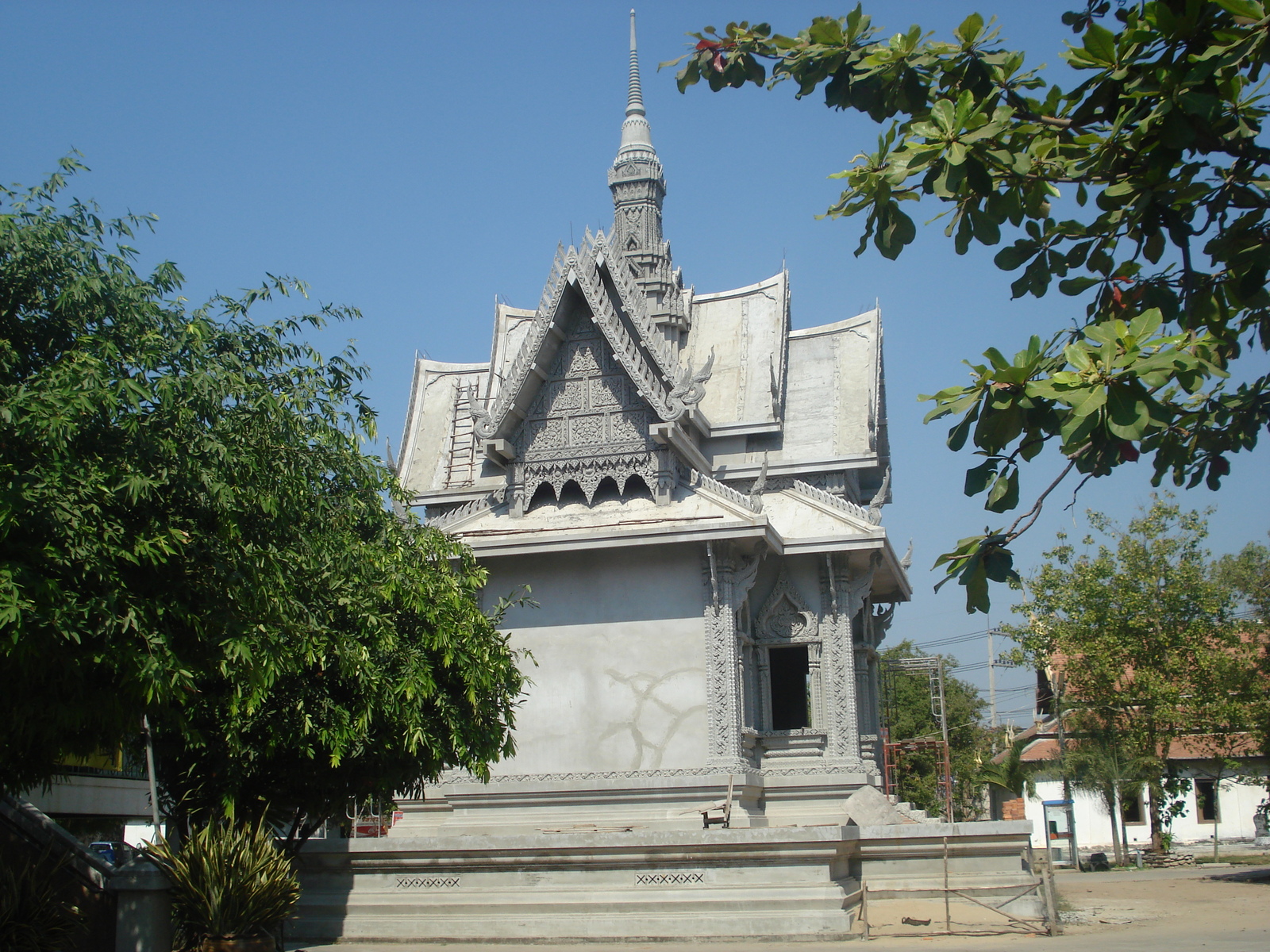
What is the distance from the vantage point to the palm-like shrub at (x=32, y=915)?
35.1 feet

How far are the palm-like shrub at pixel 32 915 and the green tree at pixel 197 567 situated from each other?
1.11 m

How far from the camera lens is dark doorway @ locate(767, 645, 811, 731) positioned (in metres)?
26.4

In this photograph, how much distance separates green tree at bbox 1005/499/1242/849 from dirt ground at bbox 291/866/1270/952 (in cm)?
972

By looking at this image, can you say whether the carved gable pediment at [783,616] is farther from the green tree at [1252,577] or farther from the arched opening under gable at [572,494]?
the green tree at [1252,577]

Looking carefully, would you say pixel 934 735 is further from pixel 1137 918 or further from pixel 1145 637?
pixel 1137 918

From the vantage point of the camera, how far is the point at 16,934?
10.7 metres

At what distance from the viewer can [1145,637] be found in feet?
104

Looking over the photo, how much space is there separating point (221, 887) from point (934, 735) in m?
42.1

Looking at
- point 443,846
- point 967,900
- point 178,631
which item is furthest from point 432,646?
point 967,900

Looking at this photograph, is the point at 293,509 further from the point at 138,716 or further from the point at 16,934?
the point at 16,934

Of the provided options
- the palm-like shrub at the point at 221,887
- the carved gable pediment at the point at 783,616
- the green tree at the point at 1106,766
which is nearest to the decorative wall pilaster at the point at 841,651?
the carved gable pediment at the point at 783,616

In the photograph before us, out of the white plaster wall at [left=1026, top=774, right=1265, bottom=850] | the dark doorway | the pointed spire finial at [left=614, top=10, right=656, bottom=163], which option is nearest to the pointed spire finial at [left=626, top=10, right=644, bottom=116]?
the pointed spire finial at [left=614, top=10, right=656, bottom=163]

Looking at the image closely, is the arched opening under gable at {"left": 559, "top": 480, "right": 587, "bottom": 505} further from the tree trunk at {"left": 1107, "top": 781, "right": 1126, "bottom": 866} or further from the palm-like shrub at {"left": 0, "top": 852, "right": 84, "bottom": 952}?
the tree trunk at {"left": 1107, "top": 781, "right": 1126, "bottom": 866}

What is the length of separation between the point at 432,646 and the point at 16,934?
192 inches
